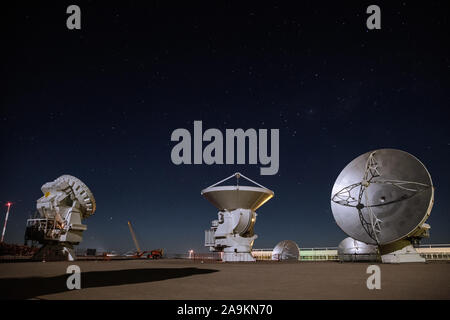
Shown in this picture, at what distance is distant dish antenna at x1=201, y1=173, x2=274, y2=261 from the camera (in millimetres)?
35719

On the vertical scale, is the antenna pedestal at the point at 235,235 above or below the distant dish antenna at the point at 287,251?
above

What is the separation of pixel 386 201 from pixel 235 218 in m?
15.9

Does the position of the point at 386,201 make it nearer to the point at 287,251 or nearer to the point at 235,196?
the point at 235,196

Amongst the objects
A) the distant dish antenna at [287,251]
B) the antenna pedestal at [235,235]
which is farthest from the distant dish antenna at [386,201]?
the distant dish antenna at [287,251]

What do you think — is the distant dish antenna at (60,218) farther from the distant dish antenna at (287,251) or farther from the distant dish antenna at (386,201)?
the distant dish antenna at (287,251)

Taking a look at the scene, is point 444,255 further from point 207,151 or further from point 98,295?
point 98,295

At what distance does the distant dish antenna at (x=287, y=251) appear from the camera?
4478 cm

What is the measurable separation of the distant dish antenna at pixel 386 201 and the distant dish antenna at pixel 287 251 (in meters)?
19.4

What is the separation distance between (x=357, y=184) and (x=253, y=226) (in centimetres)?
1460
